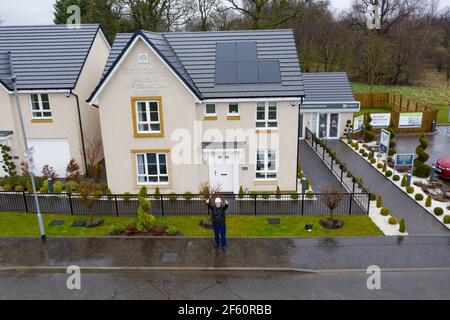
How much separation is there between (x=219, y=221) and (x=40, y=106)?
1428 centimetres

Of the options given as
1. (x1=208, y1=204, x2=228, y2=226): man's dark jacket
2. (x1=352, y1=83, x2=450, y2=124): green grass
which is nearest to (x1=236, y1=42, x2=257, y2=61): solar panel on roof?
(x1=208, y1=204, x2=228, y2=226): man's dark jacket

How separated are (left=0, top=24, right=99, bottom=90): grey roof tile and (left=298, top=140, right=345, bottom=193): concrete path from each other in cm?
1484

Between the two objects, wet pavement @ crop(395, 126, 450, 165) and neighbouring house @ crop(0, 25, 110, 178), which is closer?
neighbouring house @ crop(0, 25, 110, 178)

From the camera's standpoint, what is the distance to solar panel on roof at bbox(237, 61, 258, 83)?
19359 mm

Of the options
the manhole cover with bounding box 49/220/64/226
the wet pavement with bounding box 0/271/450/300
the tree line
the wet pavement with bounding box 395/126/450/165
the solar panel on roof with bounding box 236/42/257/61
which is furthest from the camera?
the tree line

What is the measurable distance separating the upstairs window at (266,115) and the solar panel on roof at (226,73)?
197 cm

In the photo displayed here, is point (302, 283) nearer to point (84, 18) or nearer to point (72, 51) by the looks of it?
point (72, 51)

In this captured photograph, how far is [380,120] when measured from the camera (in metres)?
32.6

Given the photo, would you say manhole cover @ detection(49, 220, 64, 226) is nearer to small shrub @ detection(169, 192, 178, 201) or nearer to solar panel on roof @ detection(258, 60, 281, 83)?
small shrub @ detection(169, 192, 178, 201)

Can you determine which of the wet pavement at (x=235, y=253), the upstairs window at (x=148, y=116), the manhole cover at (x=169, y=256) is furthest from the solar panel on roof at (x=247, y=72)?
the manhole cover at (x=169, y=256)

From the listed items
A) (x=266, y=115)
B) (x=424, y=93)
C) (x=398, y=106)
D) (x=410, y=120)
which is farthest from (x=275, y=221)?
(x=424, y=93)

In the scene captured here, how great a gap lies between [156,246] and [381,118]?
2517 cm

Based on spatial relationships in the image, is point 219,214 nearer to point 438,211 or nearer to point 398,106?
point 438,211

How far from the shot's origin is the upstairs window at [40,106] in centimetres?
2175
